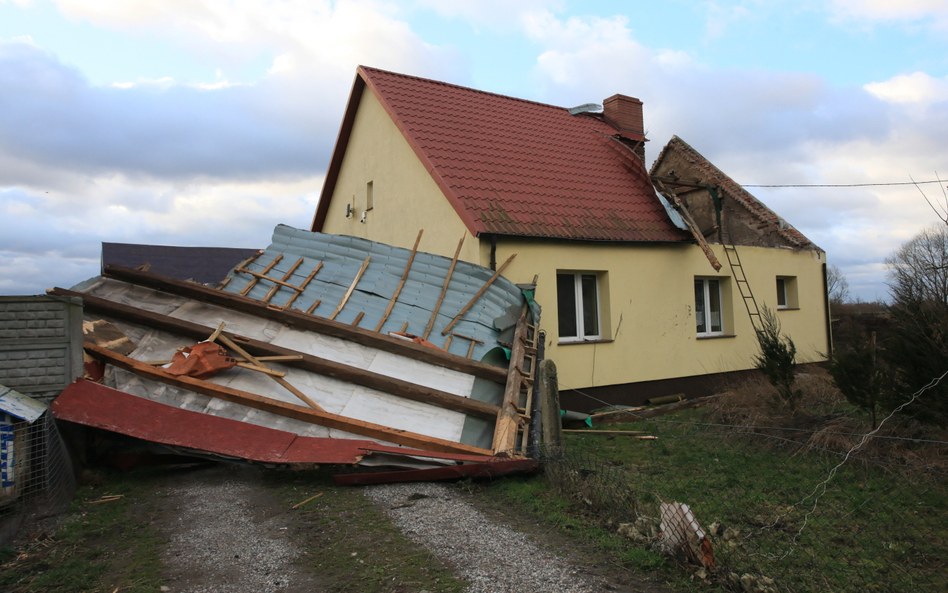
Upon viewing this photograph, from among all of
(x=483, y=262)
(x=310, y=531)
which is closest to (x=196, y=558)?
(x=310, y=531)

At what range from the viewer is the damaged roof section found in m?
6.10

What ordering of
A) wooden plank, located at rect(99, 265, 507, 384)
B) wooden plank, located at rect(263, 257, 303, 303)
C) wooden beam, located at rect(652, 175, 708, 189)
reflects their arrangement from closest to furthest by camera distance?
wooden plank, located at rect(99, 265, 507, 384) < wooden plank, located at rect(263, 257, 303, 303) < wooden beam, located at rect(652, 175, 708, 189)

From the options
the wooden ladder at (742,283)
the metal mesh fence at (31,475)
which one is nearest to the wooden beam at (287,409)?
the metal mesh fence at (31,475)

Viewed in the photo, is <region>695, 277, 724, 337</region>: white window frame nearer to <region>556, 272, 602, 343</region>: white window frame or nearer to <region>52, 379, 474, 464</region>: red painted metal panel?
<region>556, 272, 602, 343</region>: white window frame

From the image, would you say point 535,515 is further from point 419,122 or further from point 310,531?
point 419,122

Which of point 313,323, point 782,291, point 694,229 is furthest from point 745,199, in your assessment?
point 313,323

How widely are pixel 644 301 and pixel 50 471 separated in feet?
29.1

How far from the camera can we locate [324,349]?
7.41m

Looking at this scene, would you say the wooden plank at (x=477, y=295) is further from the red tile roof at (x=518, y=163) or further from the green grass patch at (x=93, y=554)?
the green grass patch at (x=93, y=554)

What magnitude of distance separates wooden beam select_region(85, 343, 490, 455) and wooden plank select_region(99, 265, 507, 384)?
1391 millimetres

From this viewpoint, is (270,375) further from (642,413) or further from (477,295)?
(642,413)

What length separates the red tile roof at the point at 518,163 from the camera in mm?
9695

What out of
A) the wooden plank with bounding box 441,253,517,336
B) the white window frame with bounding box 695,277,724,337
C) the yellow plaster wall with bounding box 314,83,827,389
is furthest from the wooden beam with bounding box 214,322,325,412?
the white window frame with bounding box 695,277,724,337

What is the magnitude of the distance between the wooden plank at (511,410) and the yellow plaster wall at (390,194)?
6.40 ft
